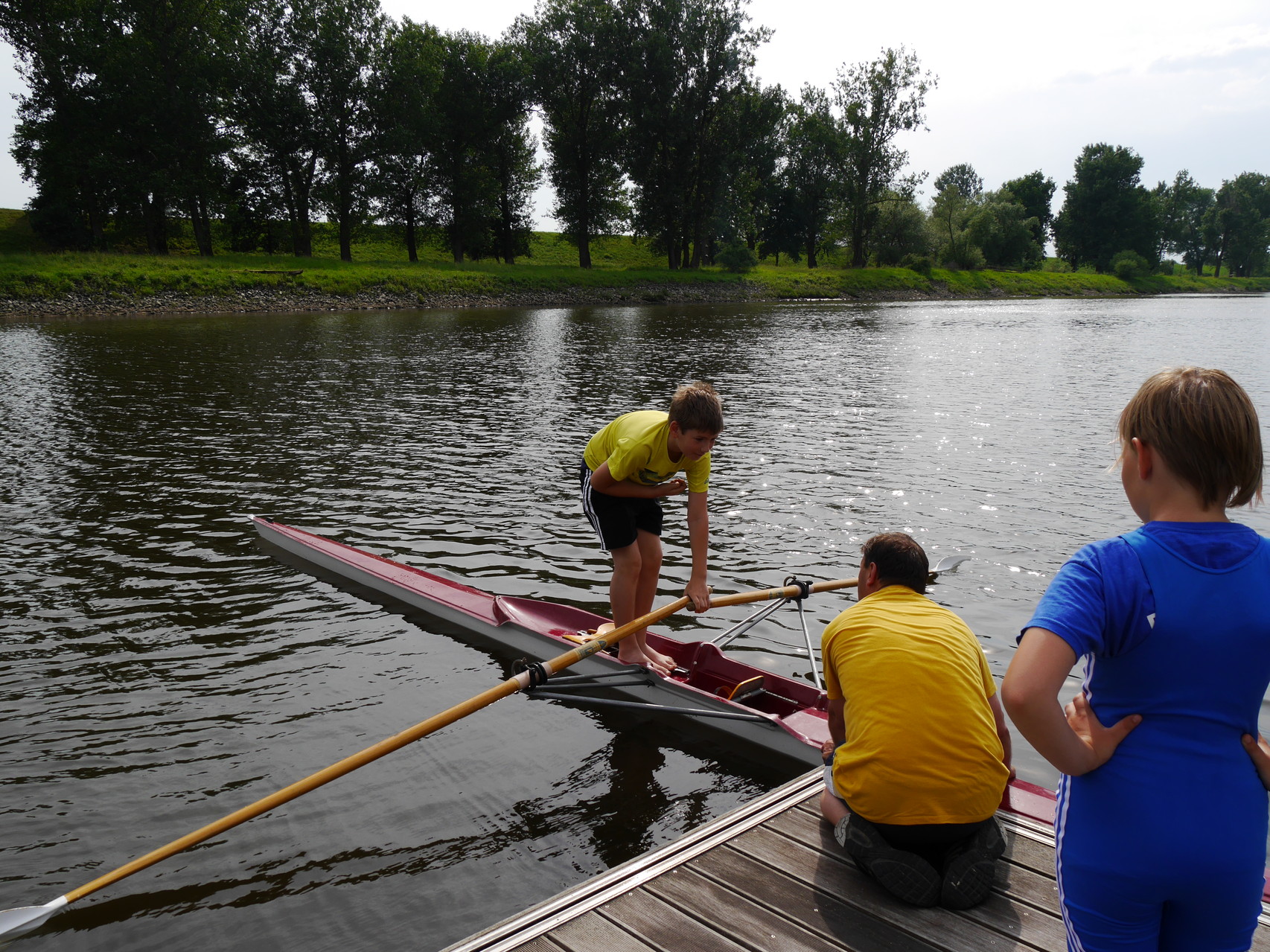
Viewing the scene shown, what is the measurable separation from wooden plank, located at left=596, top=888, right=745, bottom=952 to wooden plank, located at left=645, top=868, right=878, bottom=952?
0.04 metres

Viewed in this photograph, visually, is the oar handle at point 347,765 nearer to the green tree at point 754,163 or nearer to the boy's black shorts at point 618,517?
the boy's black shorts at point 618,517

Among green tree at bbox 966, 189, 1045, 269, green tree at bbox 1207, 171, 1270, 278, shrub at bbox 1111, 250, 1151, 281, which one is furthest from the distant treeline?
green tree at bbox 1207, 171, 1270, 278

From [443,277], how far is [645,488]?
55120 millimetres

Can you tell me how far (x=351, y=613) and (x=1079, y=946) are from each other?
8.57 metres

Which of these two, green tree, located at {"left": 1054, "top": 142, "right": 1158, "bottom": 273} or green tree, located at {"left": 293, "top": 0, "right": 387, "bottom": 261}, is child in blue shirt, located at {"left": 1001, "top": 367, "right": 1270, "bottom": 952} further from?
green tree, located at {"left": 1054, "top": 142, "right": 1158, "bottom": 273}

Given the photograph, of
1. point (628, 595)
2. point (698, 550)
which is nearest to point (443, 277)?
point (628, 595)

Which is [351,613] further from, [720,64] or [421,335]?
[720,64]

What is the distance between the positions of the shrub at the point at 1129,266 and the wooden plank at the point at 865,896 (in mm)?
115057

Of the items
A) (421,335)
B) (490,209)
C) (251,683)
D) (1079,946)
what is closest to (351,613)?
(251,683)

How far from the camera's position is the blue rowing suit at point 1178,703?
2.14 meters

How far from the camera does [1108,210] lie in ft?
367

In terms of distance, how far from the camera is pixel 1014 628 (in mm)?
9031

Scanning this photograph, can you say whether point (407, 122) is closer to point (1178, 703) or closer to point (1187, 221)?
point (1178, 703)

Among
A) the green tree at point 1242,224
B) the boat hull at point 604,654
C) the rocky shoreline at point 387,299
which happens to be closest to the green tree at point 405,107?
the rocky shoreline at point 387,299
